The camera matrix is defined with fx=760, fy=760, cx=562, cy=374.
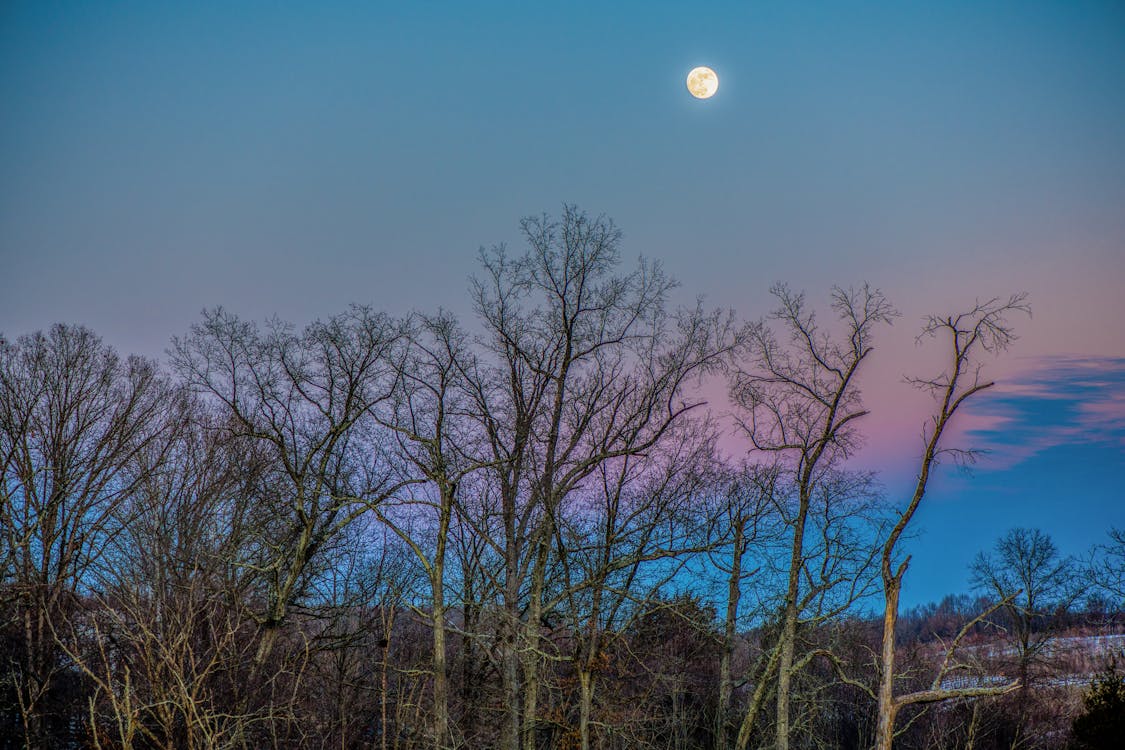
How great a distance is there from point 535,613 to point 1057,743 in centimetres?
2314

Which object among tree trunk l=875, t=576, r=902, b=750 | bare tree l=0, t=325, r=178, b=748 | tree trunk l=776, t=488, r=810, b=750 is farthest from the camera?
bare tree l=0, t=325, r=178, b=748

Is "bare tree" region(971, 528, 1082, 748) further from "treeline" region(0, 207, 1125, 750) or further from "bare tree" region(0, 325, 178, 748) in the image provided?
"bare tree" region(0, 325, 178, 748)

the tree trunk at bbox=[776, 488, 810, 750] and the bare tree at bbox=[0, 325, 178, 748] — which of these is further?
the bare tree at bbox=[0, 325, 178, 748]

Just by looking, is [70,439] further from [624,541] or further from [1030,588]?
[1030,588]

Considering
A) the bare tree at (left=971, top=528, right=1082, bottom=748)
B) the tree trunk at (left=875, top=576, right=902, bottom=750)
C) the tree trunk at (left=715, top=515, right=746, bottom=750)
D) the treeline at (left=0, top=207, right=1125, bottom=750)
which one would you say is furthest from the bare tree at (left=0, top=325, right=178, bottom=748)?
the bare tree at (left=971, top=528, right=1082, bottom=748)

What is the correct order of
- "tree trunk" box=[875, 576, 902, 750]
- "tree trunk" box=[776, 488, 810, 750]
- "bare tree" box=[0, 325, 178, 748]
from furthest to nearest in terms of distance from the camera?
"bare tree" box=[0, 325, 178, 748], "tree trunk" box=[776, 488, 810, 750], "tree trunk" box=[875, 576, 902, 750]

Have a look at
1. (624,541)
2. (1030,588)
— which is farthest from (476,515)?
(1030,588)

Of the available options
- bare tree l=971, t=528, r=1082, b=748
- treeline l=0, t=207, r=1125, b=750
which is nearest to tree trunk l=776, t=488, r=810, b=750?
treeline l=0, t=207, r=1125, b=750

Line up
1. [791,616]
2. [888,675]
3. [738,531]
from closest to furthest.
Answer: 1. [888,675]
2. [791,616]
3. [738,531]

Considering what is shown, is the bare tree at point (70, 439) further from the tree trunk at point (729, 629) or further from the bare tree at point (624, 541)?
the tree trunk at point (729, 629)

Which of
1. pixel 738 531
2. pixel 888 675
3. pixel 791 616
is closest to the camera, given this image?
pixel 888 675

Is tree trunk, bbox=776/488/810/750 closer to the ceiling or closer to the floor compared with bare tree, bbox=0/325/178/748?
closer to the floor

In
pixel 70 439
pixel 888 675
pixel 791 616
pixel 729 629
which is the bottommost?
pixel 888 675

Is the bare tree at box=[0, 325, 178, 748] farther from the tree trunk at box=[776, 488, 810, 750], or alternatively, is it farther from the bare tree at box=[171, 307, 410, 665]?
the tree trunk at box=[776, 488, 810, 750]
